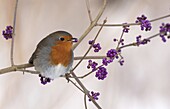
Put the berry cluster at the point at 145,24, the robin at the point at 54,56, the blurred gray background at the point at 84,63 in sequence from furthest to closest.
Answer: the blurred gray background at the point at 84,63 < the robin at the point at 54,56 < the berry cluster at the point at 145,24

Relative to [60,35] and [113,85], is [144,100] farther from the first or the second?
[60,35]

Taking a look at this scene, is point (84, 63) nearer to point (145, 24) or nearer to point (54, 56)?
point (54, 56)

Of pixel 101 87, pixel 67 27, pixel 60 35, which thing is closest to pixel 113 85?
pixel 101 87

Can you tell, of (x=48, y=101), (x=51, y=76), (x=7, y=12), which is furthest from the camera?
(x=7, y=12)

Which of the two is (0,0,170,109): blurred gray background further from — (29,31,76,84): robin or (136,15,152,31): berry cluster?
(136,15,152,31): berry cluster

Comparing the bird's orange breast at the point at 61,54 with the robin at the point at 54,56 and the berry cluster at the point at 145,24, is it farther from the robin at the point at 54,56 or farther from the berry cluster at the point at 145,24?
the berry cluster at the point at 145,24

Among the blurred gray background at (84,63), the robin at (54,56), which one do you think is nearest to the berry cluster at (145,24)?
the robin at (54,56)

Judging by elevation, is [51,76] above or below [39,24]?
below
